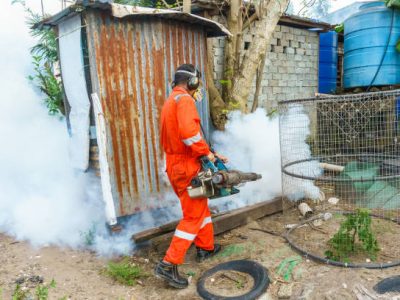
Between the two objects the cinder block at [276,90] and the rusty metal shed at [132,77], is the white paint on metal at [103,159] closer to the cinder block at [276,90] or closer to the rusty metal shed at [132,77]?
the rusty metal shed at [132,77]

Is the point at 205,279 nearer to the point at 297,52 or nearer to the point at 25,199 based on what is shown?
the point at 25,199

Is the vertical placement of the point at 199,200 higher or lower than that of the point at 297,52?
lower

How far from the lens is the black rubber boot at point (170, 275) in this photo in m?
3.37

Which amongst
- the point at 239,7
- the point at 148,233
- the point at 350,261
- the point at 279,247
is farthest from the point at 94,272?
the point at 239,7

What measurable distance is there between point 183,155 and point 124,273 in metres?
1.42

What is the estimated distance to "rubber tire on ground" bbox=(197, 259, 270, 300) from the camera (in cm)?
313

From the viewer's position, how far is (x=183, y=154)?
354 centimetres

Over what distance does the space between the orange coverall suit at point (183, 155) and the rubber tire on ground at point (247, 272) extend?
0.36 m

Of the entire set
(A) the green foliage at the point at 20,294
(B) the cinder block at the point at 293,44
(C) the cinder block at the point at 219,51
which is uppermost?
(B) the cinder block at the point at 293,44

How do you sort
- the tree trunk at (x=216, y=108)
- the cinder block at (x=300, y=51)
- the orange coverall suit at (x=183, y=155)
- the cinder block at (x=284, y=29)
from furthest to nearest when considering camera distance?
the cinder block at (x=300, y=51) < the cinder block at (x=284, y=29) < the tree trunk at (x=216, y=108) < the orange coverall suit at (x=183, y=155)

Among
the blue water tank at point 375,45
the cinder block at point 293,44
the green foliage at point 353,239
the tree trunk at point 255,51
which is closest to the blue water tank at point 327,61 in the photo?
the blue water tank at point 375,45

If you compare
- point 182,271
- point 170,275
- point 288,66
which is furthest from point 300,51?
point 170,275

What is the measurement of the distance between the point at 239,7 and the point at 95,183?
3.82 m

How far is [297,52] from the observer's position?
7.76 m
